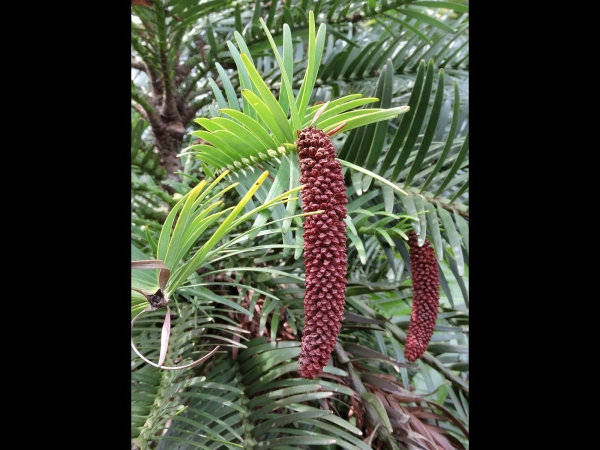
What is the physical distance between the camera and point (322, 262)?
0.22 meters

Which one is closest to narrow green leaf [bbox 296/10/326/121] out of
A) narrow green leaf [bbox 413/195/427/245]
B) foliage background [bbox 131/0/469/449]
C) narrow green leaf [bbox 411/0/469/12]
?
foliage background [bbox 131/0/469/449]

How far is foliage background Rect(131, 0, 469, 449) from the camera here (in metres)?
0.27

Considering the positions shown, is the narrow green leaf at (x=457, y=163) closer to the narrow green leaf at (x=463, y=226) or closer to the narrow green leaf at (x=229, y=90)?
the narrow green leaf at (x=463, y=226)

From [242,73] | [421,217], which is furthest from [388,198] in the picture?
[242,73]

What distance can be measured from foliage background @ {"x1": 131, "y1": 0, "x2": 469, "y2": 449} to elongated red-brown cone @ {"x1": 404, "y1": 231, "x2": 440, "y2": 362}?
2 cm

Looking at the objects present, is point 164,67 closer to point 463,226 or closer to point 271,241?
point 271,241

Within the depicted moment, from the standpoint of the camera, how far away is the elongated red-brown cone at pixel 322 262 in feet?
0.72

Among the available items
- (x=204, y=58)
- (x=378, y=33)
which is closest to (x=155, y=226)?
(x=204, y=58)

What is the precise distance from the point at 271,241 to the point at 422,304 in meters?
0.14

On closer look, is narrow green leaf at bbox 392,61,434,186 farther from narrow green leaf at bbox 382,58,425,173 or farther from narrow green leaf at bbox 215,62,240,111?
narrow green leaf at bbox 215,62,240,111
